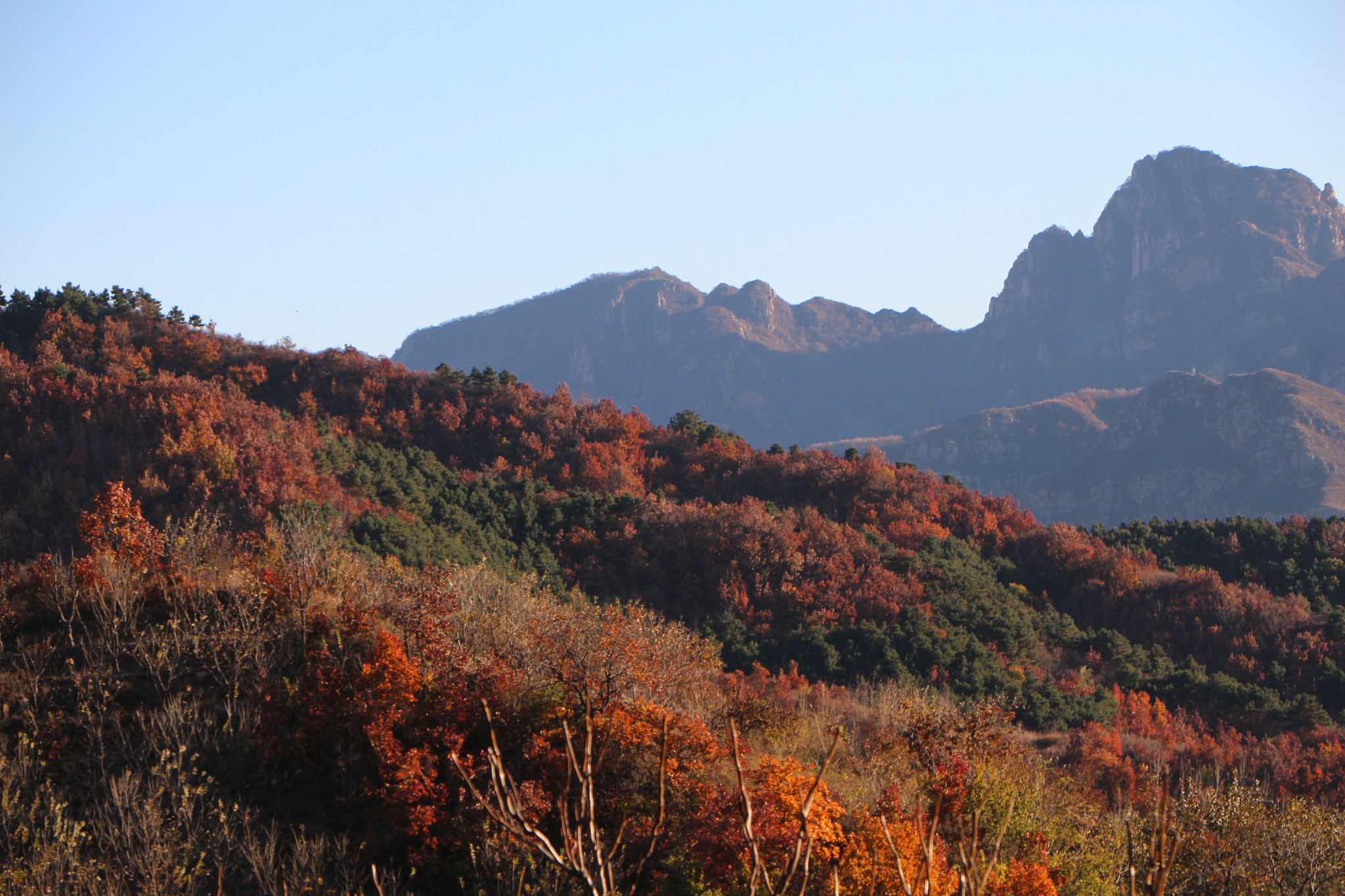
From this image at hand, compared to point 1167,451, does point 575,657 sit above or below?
above

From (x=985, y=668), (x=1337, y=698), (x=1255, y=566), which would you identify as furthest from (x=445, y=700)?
(x=1255, y=566)

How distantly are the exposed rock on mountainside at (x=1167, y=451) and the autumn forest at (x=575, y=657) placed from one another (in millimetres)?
94265

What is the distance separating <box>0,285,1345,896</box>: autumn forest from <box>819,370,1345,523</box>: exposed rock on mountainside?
309 feet

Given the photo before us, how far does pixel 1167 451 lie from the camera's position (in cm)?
14312

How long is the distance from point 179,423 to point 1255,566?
49.2 meters

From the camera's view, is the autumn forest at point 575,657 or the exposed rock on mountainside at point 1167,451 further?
the exposed rock on mountainside at point 1167,451

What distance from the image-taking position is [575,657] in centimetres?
2006

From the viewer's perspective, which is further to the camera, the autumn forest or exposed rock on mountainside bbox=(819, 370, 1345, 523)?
exposed rock on mountainside bbox=(819, 370, 1345, 523)

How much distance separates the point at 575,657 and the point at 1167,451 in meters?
145

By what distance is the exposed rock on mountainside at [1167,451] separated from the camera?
126 meters

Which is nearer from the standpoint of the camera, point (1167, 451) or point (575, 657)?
point (575, 657)

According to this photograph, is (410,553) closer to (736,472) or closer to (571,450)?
(571,450)

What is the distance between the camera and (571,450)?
166ft

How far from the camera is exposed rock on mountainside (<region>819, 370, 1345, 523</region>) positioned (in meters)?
126
